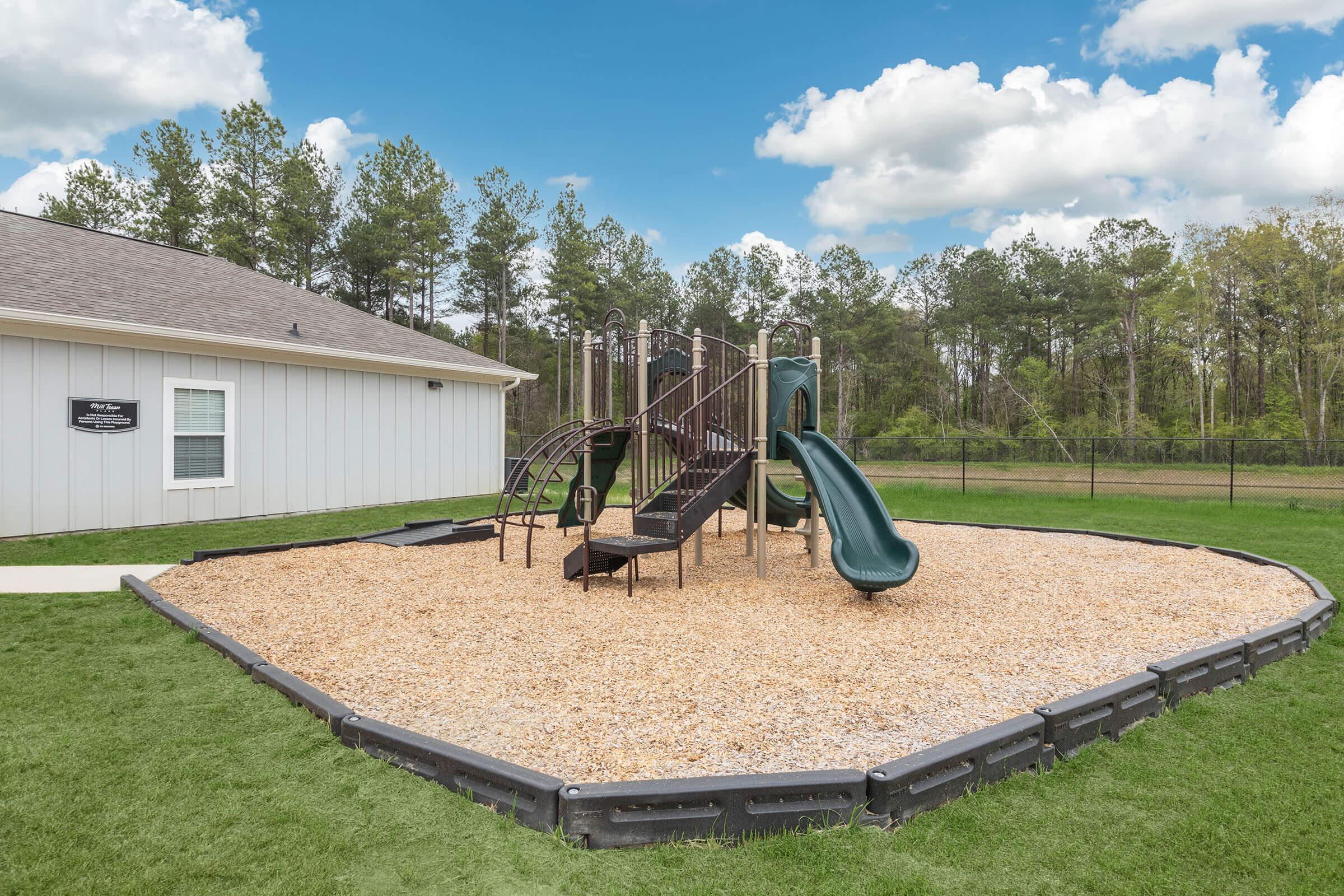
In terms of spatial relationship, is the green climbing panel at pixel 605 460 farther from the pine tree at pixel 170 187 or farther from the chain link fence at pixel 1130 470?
the pine tree at pixel 170 187

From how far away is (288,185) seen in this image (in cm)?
2469

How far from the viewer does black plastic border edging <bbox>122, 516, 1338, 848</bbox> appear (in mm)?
2031

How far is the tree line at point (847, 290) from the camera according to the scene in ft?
80.0

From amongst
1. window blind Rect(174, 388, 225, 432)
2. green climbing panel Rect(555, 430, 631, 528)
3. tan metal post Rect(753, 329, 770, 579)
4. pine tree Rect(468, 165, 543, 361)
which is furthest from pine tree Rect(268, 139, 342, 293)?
tan metal post Rect(753, 329, 770, 579)

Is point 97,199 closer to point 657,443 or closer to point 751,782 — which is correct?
point 657,443

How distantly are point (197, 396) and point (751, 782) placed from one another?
9499 millimetres

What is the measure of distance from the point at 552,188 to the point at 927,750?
30.0 meters

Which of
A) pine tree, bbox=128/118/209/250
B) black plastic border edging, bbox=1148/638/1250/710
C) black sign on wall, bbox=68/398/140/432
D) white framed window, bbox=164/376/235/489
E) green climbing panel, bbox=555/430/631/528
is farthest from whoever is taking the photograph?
pine tree, bbox=128/118/209/250

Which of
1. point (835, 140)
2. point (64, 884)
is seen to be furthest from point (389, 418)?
point (835, 140)

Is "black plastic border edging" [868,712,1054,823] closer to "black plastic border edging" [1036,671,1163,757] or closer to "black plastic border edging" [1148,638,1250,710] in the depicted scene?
"black plastic border edging" [1036,671,1163,757]

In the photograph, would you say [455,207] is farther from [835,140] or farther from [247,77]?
[835,140]

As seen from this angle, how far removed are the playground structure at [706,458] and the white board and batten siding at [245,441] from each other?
442 cm

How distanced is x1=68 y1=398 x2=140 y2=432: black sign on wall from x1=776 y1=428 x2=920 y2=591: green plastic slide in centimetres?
780

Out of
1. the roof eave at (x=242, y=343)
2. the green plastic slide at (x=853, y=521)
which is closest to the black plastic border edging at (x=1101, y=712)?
the green plastic slide at (x=853, y=521)
